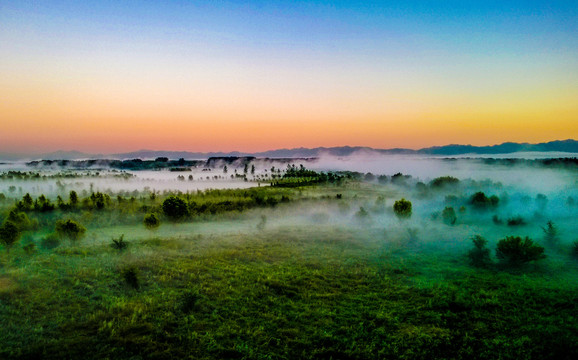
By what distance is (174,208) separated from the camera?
1863 inches

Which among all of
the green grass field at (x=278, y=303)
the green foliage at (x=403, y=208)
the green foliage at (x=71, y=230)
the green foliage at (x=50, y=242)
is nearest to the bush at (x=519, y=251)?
the green grass field at (x=278, y=303)

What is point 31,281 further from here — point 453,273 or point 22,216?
point 453,273

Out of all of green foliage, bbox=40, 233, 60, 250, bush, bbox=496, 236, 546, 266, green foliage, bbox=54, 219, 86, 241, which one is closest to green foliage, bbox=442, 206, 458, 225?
bush, bbox=496, 236, 546, 266

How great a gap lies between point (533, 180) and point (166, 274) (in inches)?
4160

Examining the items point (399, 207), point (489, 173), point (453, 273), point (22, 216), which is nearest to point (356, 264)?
point (453, 273)

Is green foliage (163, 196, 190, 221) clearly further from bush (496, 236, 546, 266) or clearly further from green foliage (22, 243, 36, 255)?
bush (496, 236, 546, 266)

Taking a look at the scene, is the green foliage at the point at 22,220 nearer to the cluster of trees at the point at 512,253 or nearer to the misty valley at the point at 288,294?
the misty valley at the point at 288,294

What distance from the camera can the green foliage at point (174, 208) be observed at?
47125mm

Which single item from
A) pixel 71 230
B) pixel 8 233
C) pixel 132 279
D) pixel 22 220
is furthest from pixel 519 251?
pixel 22 220

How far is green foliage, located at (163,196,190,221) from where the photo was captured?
4712cm

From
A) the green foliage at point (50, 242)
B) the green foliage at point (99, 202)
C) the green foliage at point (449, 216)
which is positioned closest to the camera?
the green foliage at point (50, 242)

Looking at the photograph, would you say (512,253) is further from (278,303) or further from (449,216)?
(278,303)

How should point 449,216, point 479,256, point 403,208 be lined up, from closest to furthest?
point 479,256 < point 403,208 < point 449,216

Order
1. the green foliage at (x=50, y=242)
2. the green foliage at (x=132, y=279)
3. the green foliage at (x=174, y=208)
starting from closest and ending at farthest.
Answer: the green foliage at (x=132, y=279) < the green foliage at (x=50, y=242) < the green foliage at (x=174, y=208)
